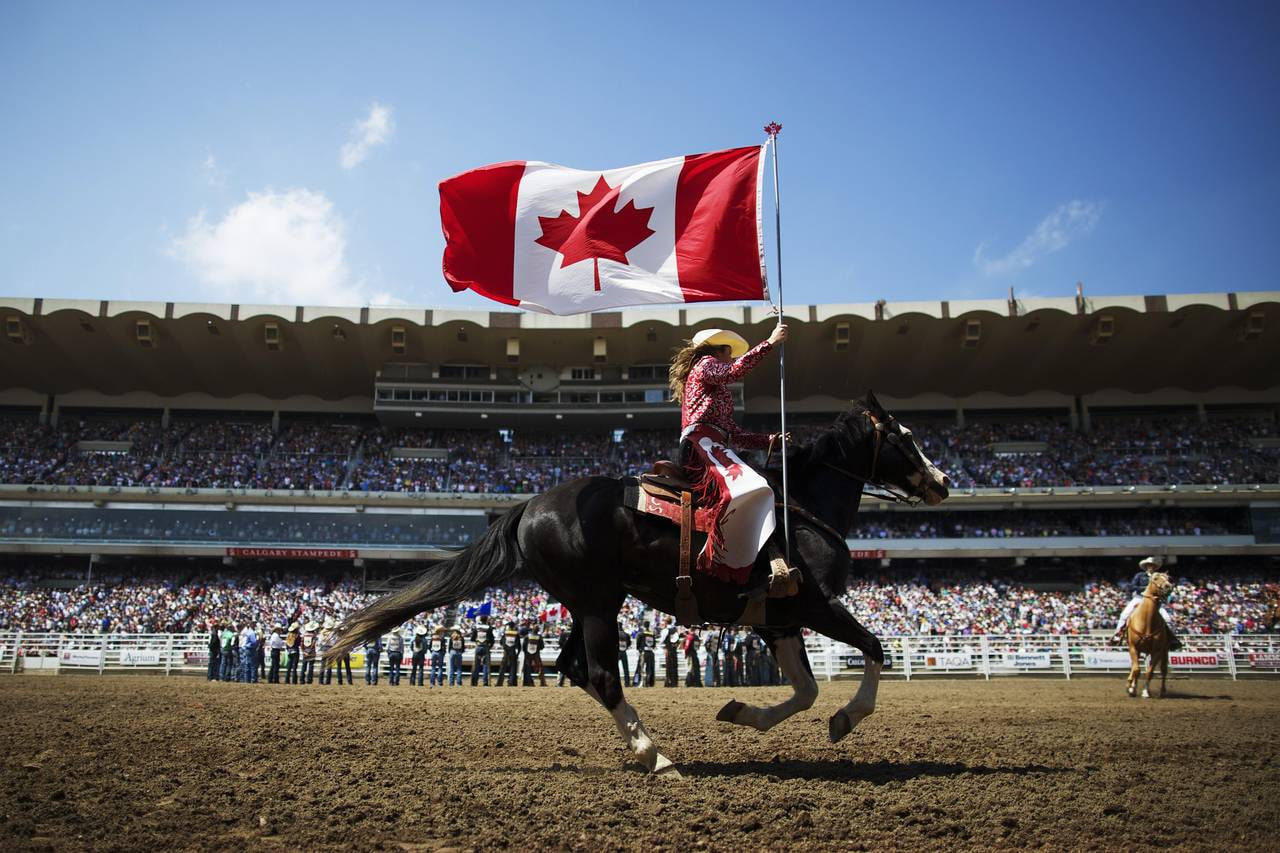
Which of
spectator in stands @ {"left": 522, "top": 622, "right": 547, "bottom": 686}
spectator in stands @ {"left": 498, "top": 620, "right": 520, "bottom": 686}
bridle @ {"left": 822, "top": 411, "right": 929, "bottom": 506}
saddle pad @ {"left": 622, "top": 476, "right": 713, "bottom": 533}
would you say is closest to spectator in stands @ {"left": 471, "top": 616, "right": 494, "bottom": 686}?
spectator in stands @ {"left": 498, "top": 620, "right": 520, "bottom": 686}

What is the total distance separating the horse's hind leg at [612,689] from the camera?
19.6 ft

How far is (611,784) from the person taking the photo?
5.65 m

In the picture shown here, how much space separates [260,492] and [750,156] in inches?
1362

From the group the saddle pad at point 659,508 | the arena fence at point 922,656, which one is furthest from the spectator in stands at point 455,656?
the saddle pad at point 659,508

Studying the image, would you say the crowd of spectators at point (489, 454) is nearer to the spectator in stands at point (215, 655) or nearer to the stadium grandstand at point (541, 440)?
the stadium grandstand at point (541, 440)

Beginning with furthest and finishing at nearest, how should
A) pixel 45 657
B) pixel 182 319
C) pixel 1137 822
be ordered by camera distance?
1. pixel 182 319
2. pixel 45 657
3. pixel 1137 822

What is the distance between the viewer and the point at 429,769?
623cm

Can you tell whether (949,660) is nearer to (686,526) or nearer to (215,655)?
(215,655)

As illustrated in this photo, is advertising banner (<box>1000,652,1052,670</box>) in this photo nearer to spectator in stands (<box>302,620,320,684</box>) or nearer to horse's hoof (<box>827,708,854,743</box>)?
spectator in stands (<box>302,620,320,684</box>)

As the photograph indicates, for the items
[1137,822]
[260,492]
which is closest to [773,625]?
[1137,822]

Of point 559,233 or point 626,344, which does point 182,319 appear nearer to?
point 626,344

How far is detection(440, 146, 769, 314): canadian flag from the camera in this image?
8.27 metres

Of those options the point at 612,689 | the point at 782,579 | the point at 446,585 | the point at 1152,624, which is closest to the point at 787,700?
the point at 782,579

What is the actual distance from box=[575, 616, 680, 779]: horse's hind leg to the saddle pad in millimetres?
876
